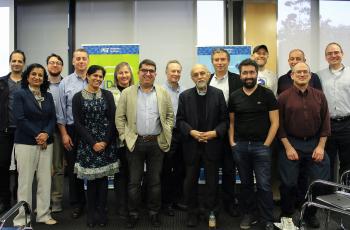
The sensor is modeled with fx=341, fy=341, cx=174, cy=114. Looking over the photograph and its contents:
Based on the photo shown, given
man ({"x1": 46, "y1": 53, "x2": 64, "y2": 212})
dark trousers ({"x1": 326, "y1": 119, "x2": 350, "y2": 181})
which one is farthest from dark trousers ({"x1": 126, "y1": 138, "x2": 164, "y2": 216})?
dark trousers ({"x1": 326, "y1": 119, "x2": 350, "y2": 181})

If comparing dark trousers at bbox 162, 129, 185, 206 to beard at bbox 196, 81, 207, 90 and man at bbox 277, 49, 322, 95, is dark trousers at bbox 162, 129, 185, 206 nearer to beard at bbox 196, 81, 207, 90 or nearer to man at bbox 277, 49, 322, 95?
beard at bbox 196, 81, 207, 90

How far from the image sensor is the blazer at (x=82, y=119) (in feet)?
10.3

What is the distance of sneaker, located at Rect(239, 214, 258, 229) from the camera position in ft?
10.6

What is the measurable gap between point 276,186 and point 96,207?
2121mm

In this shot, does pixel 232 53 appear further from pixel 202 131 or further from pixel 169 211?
pixel 169 211

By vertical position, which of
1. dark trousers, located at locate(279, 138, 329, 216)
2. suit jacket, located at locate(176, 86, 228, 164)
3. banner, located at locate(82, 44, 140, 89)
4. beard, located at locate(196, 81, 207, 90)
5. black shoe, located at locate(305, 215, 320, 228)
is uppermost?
banner, located at locate(82, 44, 140, 89)

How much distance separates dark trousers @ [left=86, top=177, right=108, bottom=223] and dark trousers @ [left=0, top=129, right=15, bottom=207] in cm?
109

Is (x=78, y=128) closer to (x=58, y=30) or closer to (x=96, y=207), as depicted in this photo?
(x=96, y=207)

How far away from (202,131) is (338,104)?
4.98 feet

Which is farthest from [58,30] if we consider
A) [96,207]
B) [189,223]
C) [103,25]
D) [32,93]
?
[189,223]

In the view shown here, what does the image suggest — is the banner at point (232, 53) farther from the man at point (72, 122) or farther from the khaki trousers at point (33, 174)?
the khaki trousers at point (33, 174)

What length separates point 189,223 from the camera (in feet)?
10.8

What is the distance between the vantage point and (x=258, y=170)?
10.2 ft

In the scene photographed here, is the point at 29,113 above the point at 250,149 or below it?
above
